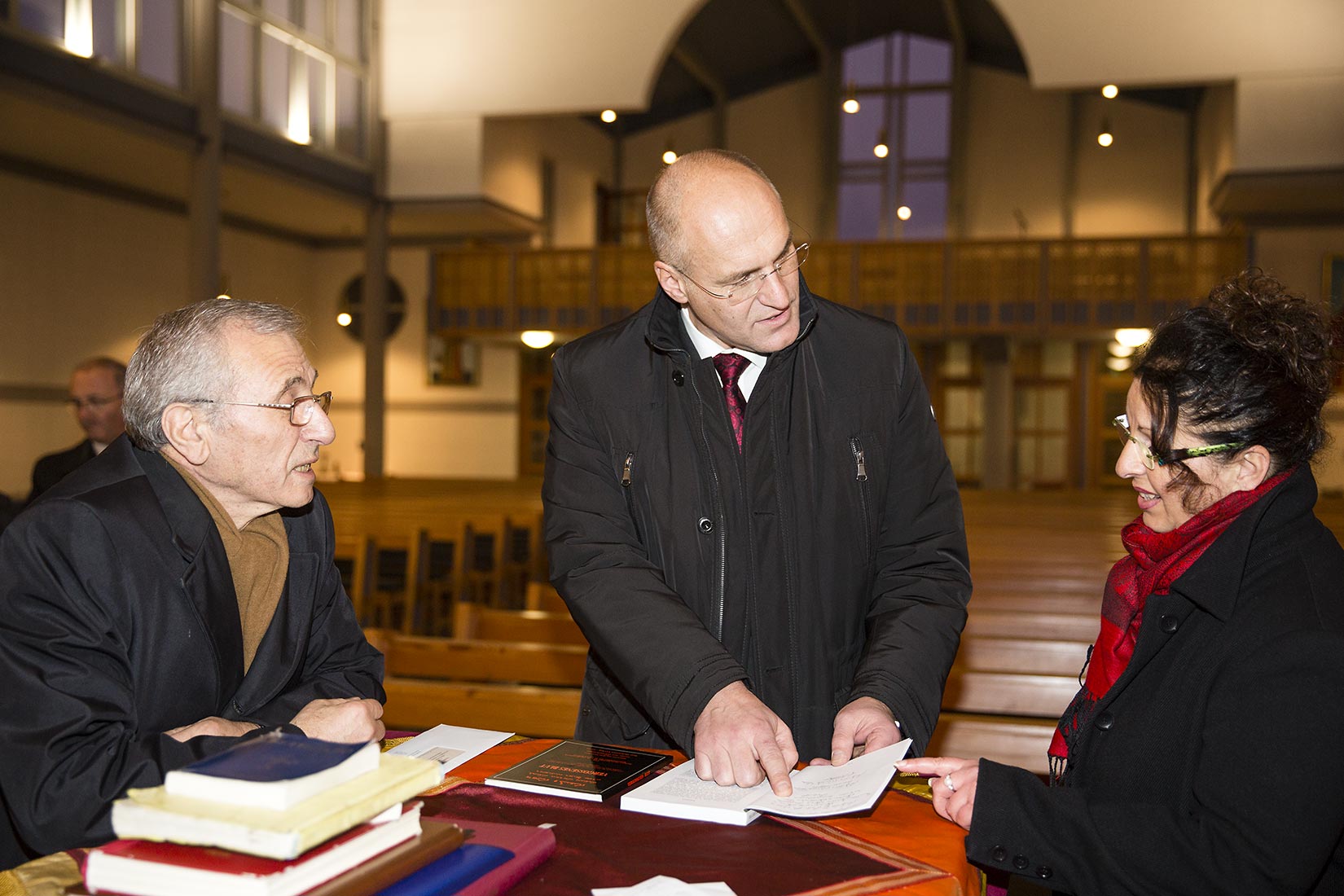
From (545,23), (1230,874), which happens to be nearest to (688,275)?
(1230,874)

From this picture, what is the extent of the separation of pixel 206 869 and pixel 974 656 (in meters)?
3.21

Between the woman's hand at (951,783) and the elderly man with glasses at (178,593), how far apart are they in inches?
30.5

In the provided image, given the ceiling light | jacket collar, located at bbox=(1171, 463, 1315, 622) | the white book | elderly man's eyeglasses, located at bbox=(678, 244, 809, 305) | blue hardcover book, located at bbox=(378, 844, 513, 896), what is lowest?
the white book

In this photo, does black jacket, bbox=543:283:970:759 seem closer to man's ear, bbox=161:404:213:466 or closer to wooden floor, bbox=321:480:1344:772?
man's ear, bbox=161:404:213:466

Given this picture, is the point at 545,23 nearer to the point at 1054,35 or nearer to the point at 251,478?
the point at 1054,35

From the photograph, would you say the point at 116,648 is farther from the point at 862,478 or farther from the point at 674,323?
the point at 862,478

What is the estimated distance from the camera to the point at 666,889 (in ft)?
3.86

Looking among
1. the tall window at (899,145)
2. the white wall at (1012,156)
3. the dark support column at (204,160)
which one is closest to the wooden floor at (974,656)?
the dark support column at (204,160)

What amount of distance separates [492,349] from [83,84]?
7.99 meters

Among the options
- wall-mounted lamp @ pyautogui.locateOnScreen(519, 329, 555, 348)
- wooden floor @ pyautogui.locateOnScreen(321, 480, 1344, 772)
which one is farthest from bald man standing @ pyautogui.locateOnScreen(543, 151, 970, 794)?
wall-mounted lamp @ pyautogui.locateOnScreen(519, 329, 555, 348)

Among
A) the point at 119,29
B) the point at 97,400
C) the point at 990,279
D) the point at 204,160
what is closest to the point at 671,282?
the point at 97,400

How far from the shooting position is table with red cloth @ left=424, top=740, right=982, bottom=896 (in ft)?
3.97

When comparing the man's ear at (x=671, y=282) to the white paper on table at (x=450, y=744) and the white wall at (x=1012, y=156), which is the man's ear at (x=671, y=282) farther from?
the white wall at (x=1012, y=156)

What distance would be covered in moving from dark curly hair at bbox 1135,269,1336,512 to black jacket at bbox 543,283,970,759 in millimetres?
Result: 471
